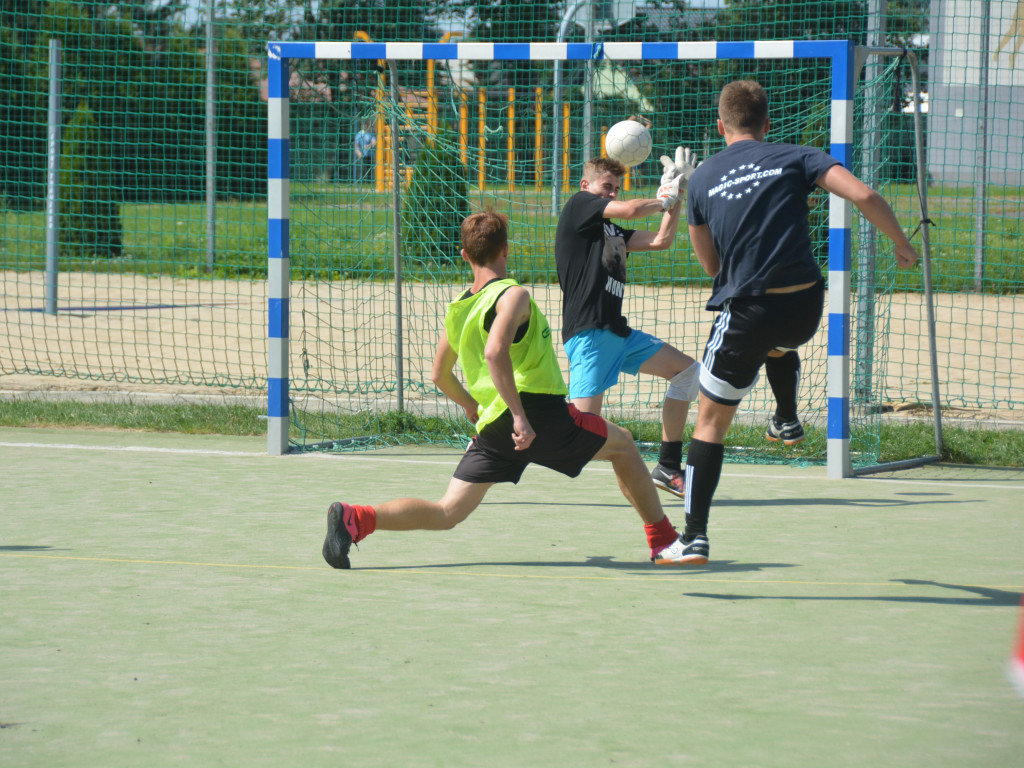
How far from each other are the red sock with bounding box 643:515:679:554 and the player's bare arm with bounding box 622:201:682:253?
4.91 ft

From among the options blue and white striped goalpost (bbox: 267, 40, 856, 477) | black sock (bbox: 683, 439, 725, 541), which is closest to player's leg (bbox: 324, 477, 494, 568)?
black sock (bbox: 683, 439, 725, 541)

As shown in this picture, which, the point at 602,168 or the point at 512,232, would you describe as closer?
the point at 602,168

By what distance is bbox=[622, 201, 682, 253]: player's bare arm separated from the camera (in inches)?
248

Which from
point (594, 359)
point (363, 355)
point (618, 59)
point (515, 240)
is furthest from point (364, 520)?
point (515, 240)

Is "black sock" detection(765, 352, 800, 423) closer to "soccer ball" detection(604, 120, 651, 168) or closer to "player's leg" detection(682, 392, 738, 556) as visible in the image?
"player's leg" detection(682, 392, 738, 556)

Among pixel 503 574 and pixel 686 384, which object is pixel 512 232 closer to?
pixel 686 384

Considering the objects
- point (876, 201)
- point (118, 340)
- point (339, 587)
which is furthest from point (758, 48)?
point (118, 340)

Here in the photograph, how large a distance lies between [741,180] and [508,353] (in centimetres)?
121

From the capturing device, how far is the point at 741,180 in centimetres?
532

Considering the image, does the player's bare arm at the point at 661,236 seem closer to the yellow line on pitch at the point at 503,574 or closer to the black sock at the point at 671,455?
the black sock at the point at 671,455

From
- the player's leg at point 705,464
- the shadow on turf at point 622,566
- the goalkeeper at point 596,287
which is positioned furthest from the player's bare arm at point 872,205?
the goalkeeper at point 596,287

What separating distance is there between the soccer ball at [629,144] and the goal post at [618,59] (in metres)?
1.25

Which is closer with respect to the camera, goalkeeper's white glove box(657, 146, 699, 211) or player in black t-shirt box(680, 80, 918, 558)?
player in black t-shirt box(680, 80, 918, 558)

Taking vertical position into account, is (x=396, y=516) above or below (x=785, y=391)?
below
